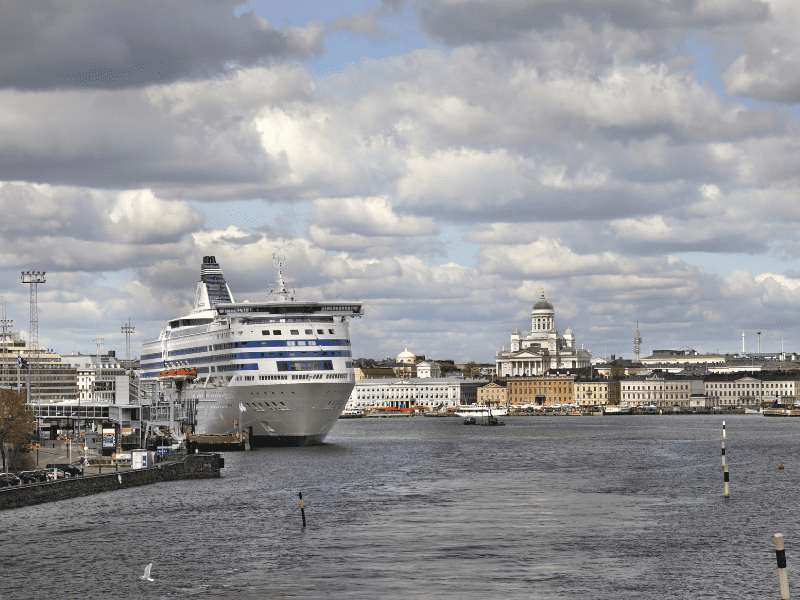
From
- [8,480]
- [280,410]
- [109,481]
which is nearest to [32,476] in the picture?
[8,480]

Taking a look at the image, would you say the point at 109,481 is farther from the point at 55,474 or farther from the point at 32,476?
the point at 32,476

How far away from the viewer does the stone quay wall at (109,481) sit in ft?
203

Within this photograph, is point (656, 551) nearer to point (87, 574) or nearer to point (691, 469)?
point (87, 574)

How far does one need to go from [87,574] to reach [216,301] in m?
96.8

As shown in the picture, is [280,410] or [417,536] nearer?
[417,536]

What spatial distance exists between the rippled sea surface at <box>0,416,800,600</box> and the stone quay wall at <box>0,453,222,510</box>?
0.95 m

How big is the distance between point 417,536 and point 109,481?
27.1m

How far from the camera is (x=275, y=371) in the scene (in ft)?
354

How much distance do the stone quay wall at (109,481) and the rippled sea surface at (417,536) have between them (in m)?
0.95

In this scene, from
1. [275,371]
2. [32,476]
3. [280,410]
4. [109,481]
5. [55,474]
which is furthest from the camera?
[280,410]

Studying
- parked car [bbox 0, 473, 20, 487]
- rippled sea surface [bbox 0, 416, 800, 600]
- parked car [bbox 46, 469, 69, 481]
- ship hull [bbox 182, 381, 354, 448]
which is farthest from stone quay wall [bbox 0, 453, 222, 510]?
ship hull [bbox 182, 381, 354, 448]

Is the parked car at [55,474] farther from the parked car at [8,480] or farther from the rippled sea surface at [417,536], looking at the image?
the rippled sea surface at [417,536]

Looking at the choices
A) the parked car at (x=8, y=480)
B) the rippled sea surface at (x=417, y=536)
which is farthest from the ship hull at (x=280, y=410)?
the parked car at (x=8, y=480)

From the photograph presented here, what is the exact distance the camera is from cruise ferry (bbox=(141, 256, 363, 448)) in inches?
4252
